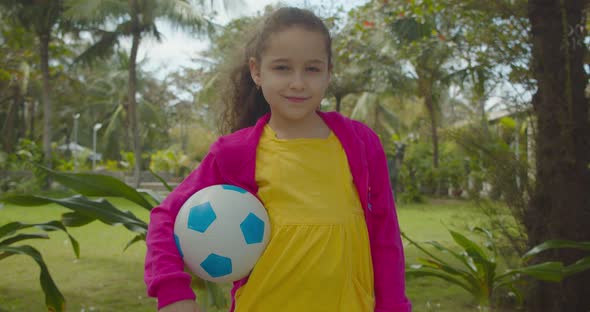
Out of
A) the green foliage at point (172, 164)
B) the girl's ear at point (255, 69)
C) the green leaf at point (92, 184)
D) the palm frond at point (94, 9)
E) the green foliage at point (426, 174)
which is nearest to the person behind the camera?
the girl's ear at point (255, 69)

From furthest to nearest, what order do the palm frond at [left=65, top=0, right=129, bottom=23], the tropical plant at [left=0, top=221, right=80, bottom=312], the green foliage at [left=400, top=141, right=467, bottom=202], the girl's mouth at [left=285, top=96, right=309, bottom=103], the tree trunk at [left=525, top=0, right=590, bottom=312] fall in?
the palm frond at [left=65, top=0, right=129, bottom=23] → the green foliage at [left=400, top=141, right=467, bottom=202] → the tree trunk at [left=525, top=0, right=590, bottom=312] → the tropical plant at [left=0, top=221, right=80, bottom=312] → the girl's mouth at [left=285, top=96, right=309, bottom=103]

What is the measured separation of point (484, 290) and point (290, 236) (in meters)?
2.47

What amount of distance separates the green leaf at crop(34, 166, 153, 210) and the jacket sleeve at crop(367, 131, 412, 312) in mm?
1370

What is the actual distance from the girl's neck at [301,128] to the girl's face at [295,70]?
0.22 ft

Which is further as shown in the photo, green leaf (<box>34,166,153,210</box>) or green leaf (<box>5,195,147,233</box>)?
green leaf (<box>5,195,147,233</box>)

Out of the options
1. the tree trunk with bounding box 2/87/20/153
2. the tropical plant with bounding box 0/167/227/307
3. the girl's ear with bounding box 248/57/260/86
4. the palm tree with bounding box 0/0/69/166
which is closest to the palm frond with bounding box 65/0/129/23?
the palm tree with bounding box 0/0/69/166

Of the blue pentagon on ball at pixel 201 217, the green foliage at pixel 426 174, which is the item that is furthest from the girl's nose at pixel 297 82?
the green foliage at pixel 426 174

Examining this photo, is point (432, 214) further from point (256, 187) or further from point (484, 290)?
point (256, 187)

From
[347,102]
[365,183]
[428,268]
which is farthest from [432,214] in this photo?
[347,102]

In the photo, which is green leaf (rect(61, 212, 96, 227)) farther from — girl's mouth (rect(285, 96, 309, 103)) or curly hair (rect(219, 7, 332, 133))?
girl's mouth (rect(285, 96, 309, 103))

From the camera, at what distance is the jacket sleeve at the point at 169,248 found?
1.09m

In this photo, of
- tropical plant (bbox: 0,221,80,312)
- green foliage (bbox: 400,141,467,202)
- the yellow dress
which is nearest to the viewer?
the yellow dress

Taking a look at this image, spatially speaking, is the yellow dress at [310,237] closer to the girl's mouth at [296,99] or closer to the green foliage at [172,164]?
the girl's mouth at [296,99]

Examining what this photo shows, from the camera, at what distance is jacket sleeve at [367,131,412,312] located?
1285mm
